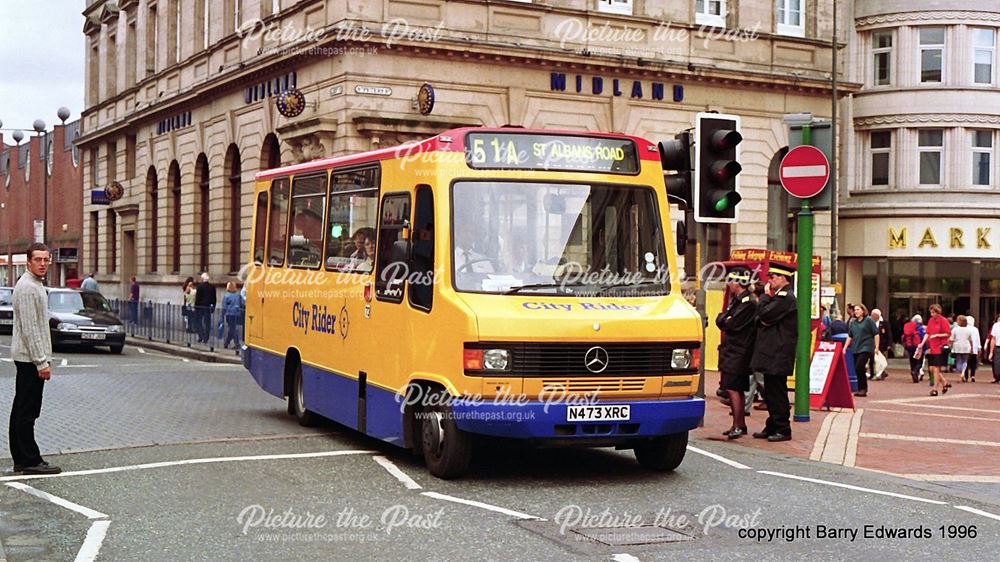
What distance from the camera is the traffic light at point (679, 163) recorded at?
44.1 ft

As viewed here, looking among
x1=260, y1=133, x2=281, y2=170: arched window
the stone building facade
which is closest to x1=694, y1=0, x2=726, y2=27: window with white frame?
the stone building facade

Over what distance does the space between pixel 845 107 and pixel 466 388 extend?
3251 cm

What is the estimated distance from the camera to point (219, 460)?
11.2 metres

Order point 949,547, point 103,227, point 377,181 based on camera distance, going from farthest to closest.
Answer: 1. point 103,227
2. point 377,181
3. point 949,547

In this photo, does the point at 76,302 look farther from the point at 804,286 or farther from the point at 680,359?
the point at 680,359

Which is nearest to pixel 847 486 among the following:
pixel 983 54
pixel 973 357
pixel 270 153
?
pixel 973 357

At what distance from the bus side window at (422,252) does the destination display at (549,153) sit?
1.67ft

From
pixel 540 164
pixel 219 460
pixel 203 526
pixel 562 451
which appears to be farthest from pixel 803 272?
pixel 203 526

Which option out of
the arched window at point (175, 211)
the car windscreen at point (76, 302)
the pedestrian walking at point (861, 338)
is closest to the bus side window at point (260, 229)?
the pedestrian walking at point (861, 338)

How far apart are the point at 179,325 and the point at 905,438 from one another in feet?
68.3

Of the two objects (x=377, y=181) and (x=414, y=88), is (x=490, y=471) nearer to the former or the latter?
(x=377, y=181)

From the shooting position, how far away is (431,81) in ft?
97.9

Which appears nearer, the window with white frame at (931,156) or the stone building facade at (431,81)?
the stone building facade at (431,81)

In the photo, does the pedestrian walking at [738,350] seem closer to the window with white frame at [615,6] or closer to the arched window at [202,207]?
the window with white frame at [615,6]
